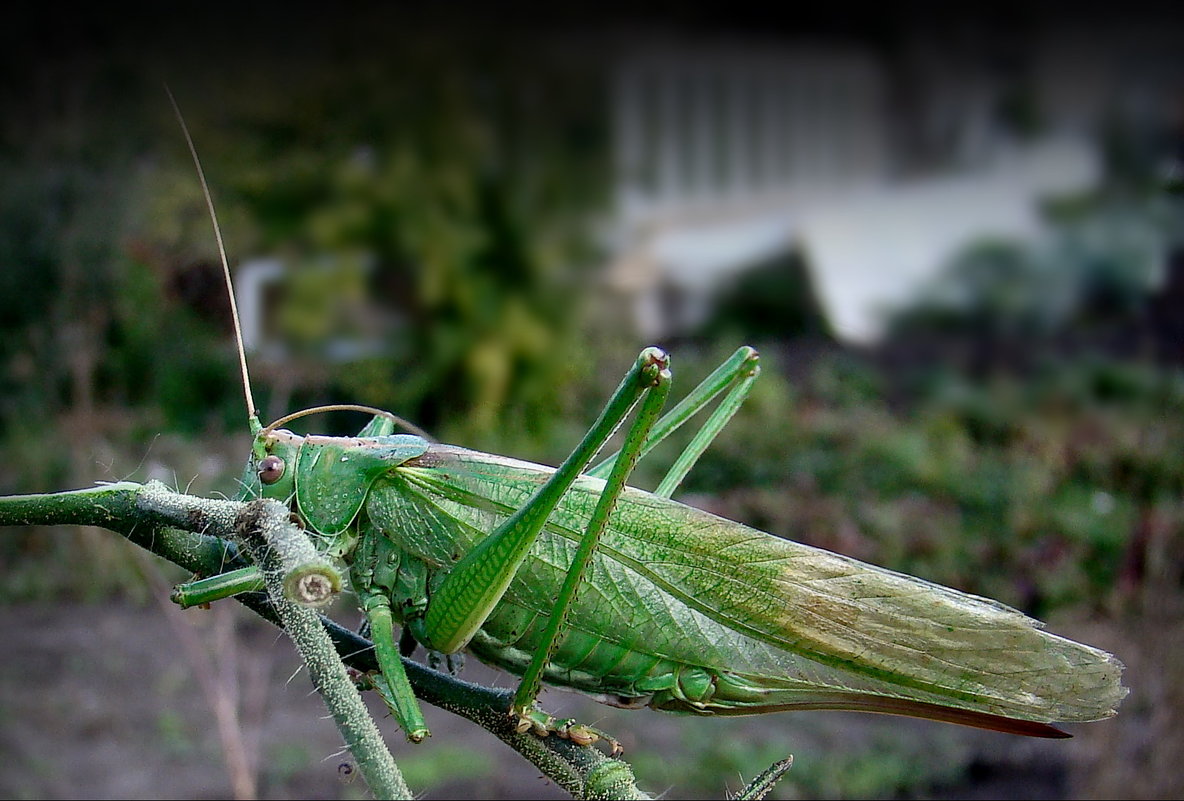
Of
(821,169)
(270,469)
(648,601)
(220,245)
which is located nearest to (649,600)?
(648,601)

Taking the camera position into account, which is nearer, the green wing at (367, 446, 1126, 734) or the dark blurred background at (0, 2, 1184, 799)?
the green wing at (367, 446, 1126, 734)

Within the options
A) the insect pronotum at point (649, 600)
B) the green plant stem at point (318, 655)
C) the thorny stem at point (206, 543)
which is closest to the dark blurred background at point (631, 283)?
the insect pronotum at point (649, 600)

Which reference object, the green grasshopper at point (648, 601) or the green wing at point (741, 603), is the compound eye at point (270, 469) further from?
the green wing at point (741, 603)

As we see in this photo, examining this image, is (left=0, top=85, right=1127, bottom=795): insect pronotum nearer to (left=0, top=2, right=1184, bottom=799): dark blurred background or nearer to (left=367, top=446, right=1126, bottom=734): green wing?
(left=367, top=446, right=1126, bottom=734): green wing

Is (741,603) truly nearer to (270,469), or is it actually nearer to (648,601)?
(648,601)

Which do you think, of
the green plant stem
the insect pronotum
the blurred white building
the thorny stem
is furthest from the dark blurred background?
the green plant stem

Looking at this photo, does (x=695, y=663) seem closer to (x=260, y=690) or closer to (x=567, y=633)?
(x=567, y=633)
